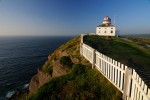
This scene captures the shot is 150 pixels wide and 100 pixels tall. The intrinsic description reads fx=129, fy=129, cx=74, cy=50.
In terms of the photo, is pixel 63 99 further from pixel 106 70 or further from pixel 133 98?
pixel 133 98

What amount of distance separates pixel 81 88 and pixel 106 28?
1271 inches

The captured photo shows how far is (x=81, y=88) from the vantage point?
8812 millimetres

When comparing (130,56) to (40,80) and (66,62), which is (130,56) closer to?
(66,62)

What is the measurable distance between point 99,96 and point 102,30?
33255 mm

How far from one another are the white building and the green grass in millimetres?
29710

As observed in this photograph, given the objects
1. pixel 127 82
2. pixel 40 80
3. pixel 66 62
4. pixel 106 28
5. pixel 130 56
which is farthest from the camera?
pixel 106 28

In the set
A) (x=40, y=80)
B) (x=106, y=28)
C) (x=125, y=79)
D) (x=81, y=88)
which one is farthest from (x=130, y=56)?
(x=106, y=28)

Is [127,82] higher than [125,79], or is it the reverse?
[125,79]

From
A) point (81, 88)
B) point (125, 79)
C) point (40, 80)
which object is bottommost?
point (40, 80)

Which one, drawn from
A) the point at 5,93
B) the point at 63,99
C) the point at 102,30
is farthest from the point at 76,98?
the point at 102,30

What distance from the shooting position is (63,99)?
8375 millimetres

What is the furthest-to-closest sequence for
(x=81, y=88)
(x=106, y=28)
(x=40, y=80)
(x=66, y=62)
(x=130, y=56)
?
1. (x=106, y=28)
2. (x=40, y=80)
3. (x=130, y=56)
4. (x=66, y=62)
5. (x=81, y=88)

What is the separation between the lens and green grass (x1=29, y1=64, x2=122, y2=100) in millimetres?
7988

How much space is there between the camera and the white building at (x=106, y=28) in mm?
37938
